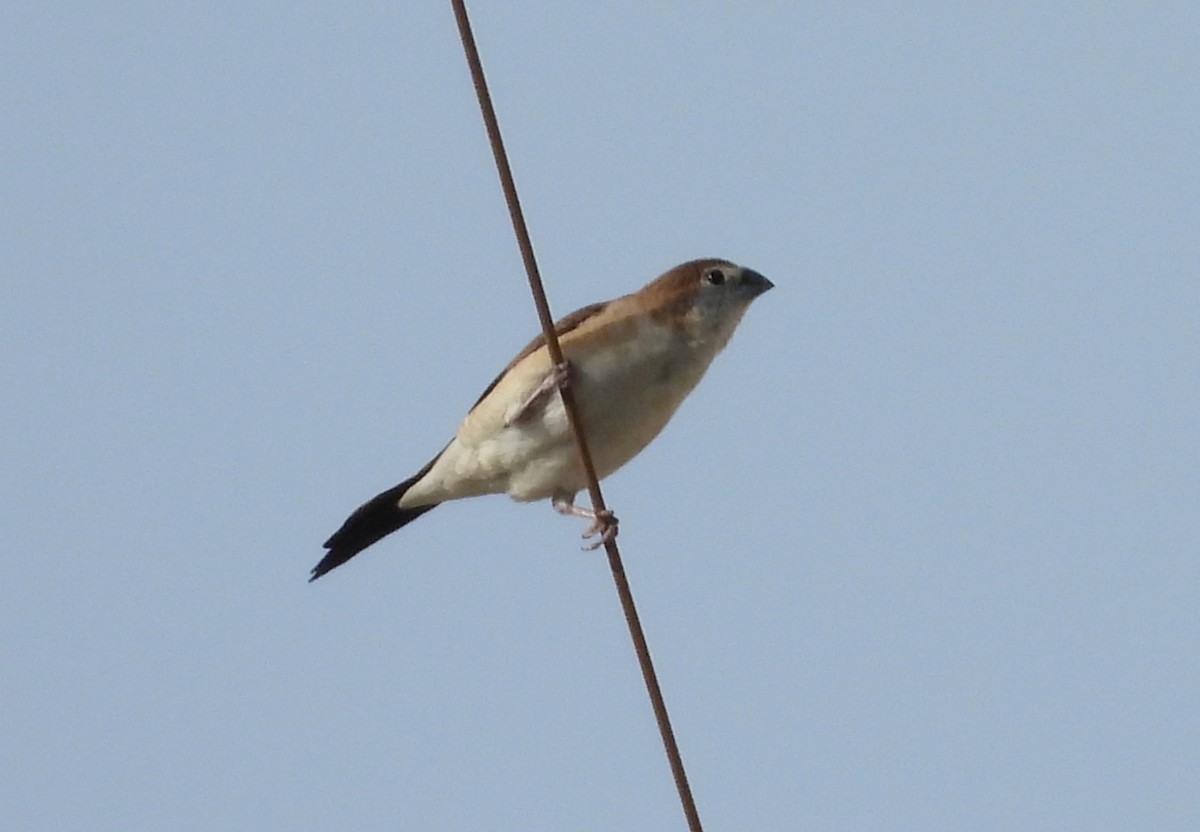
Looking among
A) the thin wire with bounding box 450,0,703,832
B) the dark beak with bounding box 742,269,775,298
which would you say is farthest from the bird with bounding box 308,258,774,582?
the thin wire with bounding box 450,0,703,832

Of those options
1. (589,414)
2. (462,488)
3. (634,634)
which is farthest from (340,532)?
(634,634)

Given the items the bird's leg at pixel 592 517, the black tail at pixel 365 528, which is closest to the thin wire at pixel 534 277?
the bird's leg at pixel 592 517

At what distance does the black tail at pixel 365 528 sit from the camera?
800 centimetres

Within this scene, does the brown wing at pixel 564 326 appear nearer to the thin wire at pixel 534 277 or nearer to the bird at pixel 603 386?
the bird at pixel 603 386

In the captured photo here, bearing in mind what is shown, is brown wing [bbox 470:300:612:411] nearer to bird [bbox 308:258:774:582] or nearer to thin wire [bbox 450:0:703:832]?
bird [bbox 308:258:774:582]

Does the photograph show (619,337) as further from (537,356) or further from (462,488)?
(462,488)

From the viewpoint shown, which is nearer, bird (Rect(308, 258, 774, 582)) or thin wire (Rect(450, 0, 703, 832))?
thin wire (Rect(450, 0, 703, 832))

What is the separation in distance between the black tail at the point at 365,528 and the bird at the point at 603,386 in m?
0.58

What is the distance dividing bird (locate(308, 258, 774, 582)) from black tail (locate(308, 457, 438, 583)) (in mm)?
579

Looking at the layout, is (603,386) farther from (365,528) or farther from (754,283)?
(365,528)

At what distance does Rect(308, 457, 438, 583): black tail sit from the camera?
800 cm

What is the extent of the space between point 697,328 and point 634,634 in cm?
233

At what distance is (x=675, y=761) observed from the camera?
4.62 meters

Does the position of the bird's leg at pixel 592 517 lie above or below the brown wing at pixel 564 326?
below
